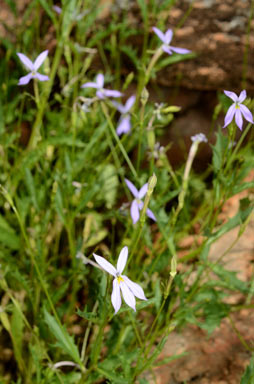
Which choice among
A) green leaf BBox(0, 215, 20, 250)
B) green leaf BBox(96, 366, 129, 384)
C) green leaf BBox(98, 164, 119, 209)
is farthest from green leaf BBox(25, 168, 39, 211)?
green leaf BBox(96, 366, 129, 384)

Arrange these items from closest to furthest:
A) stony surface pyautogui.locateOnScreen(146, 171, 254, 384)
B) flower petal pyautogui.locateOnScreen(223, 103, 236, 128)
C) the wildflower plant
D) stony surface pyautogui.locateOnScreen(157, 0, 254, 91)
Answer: flower petal pyautogui.locateOnScreen(223, 103, 236, 128) → the wildflower plant → stony surface pyautogui.locateOnScreen(146, 171, 254, 384) → stony surface pyautogui.locateOnScreen(157, 0, 254, 91)

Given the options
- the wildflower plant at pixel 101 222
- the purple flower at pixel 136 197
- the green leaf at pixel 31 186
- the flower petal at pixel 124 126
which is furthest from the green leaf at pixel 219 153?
the green leaf at pixel 31 186

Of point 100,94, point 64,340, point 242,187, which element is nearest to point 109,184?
point 100,94

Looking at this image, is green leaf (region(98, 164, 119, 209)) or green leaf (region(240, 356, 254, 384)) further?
green leaf (region(98, 164, 119, 209))

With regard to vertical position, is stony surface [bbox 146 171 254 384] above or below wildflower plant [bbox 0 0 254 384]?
below

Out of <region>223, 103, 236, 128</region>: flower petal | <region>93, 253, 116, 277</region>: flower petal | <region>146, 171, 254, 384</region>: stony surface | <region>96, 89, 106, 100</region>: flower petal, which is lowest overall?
<region>146, 171, 254, 384</region>: stony surface

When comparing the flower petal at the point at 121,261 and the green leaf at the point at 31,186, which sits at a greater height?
the flower petal at the point at 121,261

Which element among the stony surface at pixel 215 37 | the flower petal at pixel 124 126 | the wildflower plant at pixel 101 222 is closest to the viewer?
the wildflower plant at pixel 101 222

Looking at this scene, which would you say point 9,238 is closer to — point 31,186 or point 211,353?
point 31,186

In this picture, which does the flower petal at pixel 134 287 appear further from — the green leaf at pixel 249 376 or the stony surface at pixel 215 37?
the stony surface at pixel 215 37

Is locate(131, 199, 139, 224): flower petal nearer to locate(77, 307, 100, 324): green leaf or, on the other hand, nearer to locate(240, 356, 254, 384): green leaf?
locate(77, 307, 100, 324): green leaf
